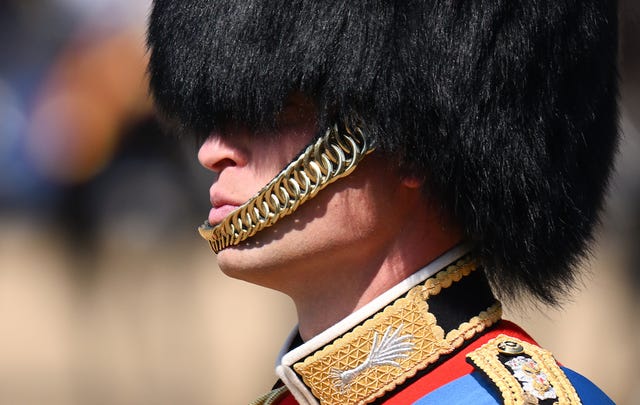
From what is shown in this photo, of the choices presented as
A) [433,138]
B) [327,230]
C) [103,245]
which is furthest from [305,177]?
[103,245]

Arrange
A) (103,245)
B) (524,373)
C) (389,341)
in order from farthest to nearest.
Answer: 1. (103,245)
2. (389,341)
3. (524,373)

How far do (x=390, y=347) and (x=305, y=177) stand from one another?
0.27 metres

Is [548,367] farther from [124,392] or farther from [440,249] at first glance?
[124,392]

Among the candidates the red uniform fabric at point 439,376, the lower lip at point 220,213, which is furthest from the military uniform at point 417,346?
the lower lip at point 220,213

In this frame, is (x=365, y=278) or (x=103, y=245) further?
(x=103, y=245)

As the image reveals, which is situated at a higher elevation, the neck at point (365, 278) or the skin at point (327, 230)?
the skin at point (327, 230)

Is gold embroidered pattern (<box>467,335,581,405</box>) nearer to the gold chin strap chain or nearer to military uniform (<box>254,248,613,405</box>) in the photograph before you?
military uniform (<box>254,248,613,405</box>)

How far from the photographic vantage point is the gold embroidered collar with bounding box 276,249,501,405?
1.67 m

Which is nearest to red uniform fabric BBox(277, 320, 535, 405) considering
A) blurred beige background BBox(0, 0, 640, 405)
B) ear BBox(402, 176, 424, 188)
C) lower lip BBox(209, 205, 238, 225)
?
ear BBox(402, 176, 424, 188)

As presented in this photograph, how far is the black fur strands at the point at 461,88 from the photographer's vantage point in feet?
5.43

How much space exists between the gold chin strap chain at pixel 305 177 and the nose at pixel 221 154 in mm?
70

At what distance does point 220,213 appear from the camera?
1.77 m

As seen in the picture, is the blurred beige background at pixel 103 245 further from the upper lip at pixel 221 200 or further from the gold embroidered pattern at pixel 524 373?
the gold embroidered pattern at pixel 524 373

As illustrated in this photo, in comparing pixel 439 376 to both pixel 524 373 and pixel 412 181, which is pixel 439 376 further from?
pixel 412 181
